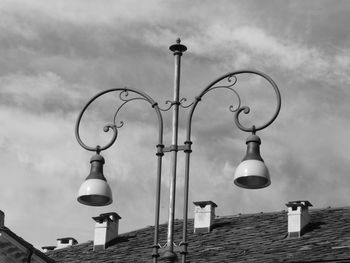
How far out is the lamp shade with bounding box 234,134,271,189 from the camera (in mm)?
18422

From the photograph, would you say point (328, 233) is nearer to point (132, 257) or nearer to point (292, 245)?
point (292, 245)

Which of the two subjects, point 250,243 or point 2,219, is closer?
point 2,219

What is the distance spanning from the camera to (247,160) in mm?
18641

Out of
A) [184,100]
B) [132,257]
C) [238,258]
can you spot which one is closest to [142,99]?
[184,100]

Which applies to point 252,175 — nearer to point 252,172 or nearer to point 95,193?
point 252,172

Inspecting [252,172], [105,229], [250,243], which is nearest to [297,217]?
[250,243]

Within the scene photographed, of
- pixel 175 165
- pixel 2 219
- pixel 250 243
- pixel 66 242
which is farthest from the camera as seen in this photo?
pixel 66 242

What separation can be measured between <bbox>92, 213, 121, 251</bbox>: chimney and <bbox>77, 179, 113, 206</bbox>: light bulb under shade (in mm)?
15316

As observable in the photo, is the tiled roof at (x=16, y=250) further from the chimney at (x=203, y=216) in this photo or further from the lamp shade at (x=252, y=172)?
the lamp shade at (x=252, y=172)

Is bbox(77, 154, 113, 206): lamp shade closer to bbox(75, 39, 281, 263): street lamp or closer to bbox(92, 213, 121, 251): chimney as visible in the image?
bbox(75, 39, 281, 263): street lamp

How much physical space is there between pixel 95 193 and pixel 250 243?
483 inches

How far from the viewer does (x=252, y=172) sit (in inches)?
724

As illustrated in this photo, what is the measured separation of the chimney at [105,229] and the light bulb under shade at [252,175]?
16519mm

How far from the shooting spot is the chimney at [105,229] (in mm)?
34906
